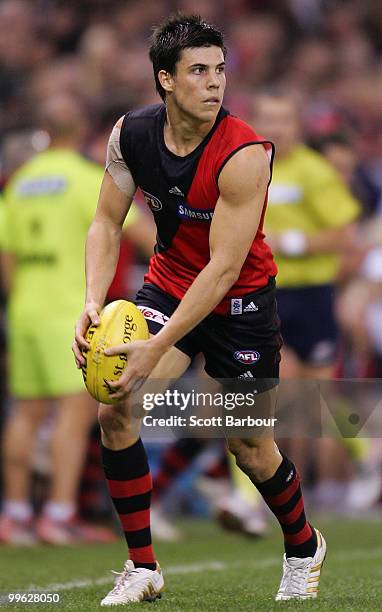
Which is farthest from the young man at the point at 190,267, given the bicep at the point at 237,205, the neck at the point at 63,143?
the neck at the point at 63,143

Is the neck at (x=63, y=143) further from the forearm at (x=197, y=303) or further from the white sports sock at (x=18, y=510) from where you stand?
the forearm at (x=197, y=303)

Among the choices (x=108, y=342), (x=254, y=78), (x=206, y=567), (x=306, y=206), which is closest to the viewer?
(x=108, y=342)

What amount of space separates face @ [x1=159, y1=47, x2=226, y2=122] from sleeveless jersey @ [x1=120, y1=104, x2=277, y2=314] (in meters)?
0.14

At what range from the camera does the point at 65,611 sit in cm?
496

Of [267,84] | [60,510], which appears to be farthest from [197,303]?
[267,84]

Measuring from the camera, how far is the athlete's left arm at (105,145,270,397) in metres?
5.03

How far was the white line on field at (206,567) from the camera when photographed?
19.9 feet

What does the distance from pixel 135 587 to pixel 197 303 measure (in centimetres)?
120

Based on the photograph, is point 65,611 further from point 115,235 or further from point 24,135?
point 24,135

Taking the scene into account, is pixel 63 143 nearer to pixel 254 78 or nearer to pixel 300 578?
pixel 300 578

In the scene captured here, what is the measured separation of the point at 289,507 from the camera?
218 inches

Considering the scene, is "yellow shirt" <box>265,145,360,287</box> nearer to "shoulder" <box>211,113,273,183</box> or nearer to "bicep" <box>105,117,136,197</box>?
"bicep" <box>105,117,136,197</box>

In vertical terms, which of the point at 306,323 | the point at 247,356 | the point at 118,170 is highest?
the point at 118,170

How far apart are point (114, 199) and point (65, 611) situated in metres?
1.72
